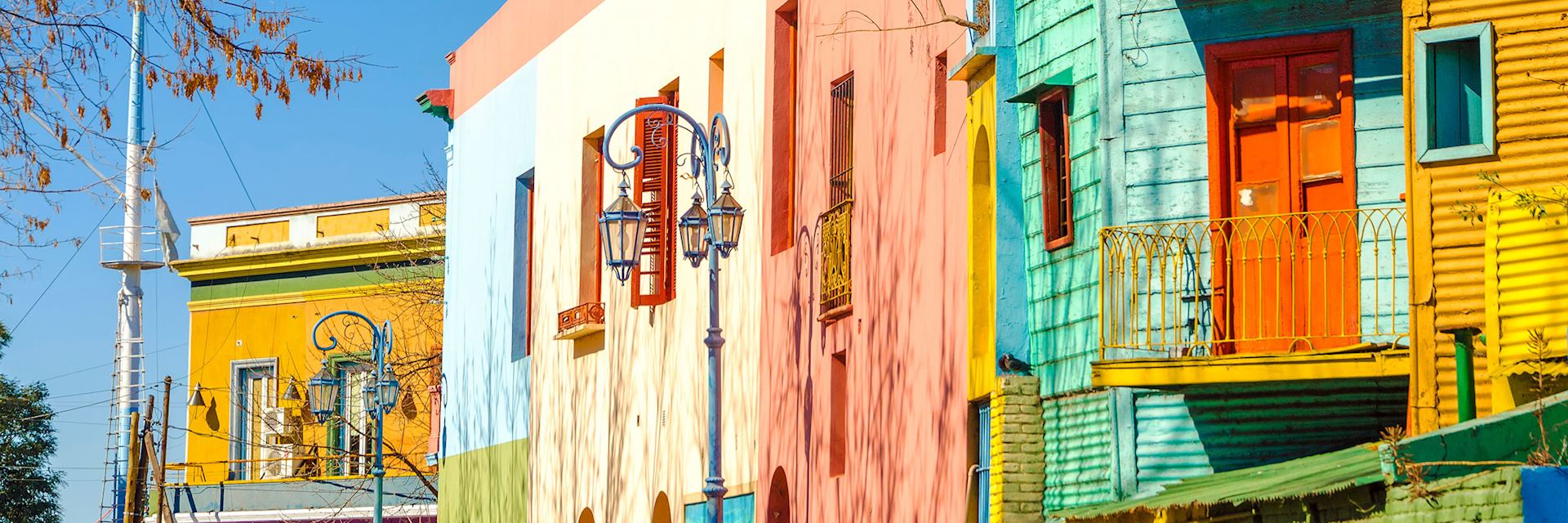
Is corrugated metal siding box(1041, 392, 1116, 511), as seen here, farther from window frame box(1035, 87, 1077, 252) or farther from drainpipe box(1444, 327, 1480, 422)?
drainpipe box(1444, 327, 1480, 422)

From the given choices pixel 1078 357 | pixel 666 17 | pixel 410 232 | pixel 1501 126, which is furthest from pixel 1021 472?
pixel 410 232

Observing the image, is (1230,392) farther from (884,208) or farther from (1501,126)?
(884,208)

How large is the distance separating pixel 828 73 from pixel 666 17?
14.6 ft

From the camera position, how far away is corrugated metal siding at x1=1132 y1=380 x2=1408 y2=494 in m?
14.0

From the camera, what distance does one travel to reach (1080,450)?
15016 mm

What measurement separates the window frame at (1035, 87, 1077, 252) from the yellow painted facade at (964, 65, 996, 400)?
16.0 inches

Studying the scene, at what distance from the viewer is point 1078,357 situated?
1491 cm

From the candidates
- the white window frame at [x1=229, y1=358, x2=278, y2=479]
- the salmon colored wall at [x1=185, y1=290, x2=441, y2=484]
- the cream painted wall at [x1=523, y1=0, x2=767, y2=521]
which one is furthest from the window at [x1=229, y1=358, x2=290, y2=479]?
the cream painted wall at [x1=523, y1=0, x2=767, y2=521]

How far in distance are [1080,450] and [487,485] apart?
51.3ft

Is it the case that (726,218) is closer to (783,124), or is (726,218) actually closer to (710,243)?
(710,243)

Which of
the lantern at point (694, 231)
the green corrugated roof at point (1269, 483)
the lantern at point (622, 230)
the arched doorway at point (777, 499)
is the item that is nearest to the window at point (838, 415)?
the arched doorway at point (777, 499)

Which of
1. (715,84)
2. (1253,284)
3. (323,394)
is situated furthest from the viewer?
(323,394)

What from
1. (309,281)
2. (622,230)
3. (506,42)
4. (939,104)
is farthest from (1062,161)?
(309,281)

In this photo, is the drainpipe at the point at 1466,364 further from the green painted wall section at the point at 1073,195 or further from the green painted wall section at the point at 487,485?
the green painted wall section at the point at 487,485
